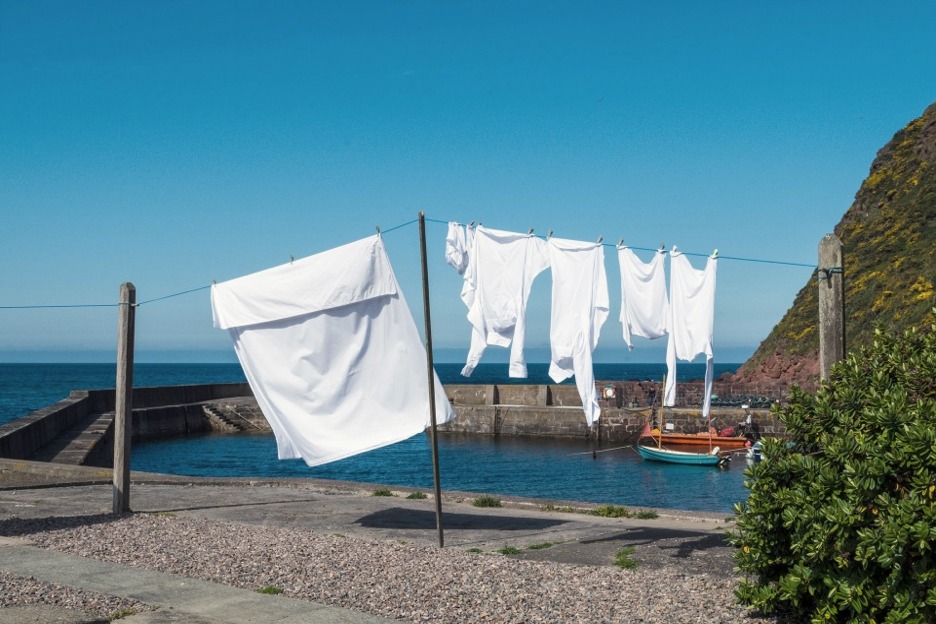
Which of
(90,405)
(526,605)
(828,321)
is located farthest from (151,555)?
(90,405)

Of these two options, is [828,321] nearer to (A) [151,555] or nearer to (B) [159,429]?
(A) [151,555]

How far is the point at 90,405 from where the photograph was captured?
43281 millimetres

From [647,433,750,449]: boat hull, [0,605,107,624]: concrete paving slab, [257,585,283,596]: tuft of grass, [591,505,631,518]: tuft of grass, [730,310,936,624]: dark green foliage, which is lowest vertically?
[647,433,750,449]: boat hull

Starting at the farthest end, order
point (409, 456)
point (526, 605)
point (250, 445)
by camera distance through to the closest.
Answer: point (250, 445) < point (409, 456) < point (526, 605)

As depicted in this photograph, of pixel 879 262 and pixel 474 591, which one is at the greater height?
pixel 879 262

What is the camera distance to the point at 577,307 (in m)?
10.6

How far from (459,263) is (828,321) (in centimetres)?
404

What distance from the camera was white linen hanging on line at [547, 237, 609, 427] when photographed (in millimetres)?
10484

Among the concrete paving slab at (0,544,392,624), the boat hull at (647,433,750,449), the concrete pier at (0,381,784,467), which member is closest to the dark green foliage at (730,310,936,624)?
the concrete paving slab at (0,544,392,624)

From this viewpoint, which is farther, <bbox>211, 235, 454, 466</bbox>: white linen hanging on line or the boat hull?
the boat hull

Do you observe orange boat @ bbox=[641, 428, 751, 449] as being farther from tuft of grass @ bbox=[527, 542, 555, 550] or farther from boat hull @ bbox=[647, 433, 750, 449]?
tuft of grass @ bbox=[527, 542, 555, 550]

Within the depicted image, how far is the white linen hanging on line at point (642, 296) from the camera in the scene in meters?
10.8

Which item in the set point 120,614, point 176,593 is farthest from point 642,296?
point 120,614

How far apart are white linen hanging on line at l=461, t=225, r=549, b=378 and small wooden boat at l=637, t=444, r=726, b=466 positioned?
28869 mm
